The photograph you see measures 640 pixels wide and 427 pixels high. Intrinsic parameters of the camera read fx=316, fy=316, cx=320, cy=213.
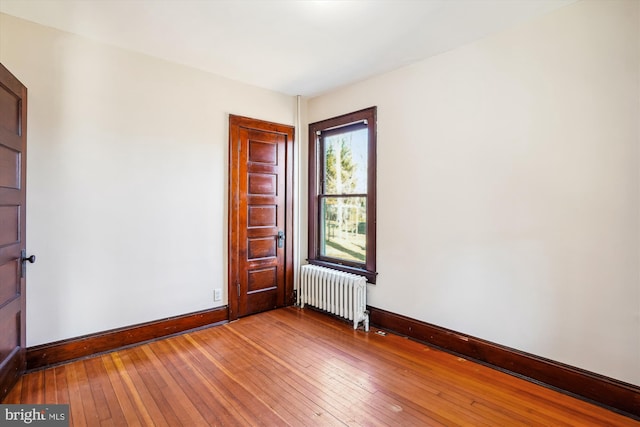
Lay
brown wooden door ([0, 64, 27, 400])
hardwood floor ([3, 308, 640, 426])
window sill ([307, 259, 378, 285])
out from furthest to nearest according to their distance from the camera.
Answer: window sill ([307, 259, 378, 285]), brown wooden door ([0, 64, 27, 400]), hardwood floor ([3, 308, 640, 426])

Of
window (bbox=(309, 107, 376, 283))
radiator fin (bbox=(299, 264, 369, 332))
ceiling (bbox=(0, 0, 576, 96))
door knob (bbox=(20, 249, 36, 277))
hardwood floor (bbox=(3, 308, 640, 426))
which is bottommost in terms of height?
hardwood floor (bbox=(3, 308, 640, 426))

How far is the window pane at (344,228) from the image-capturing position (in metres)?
3.75

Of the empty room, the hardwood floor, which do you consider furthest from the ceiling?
the hardwood floor

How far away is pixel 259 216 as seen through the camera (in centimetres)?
391

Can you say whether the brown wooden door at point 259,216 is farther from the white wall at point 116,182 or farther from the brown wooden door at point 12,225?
the brown wooden door at point 12,225

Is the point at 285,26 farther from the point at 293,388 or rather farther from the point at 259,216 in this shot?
the point at 293,388

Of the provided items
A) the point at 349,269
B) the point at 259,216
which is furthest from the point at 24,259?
the point at 349,269

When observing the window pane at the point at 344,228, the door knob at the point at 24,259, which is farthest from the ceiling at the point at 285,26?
the door knob at the point at 24,259

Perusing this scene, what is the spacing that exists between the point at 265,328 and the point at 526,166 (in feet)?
9.55

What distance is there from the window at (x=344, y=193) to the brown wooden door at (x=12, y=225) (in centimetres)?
284

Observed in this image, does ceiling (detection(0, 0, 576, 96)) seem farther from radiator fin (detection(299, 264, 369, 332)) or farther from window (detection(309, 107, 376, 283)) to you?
radiator fin (detection(299, 264, 369, 332))

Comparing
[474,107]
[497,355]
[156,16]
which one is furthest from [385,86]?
[497,355]

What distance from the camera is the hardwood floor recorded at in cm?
200

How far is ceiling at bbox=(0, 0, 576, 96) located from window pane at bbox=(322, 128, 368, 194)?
0.84 meters
